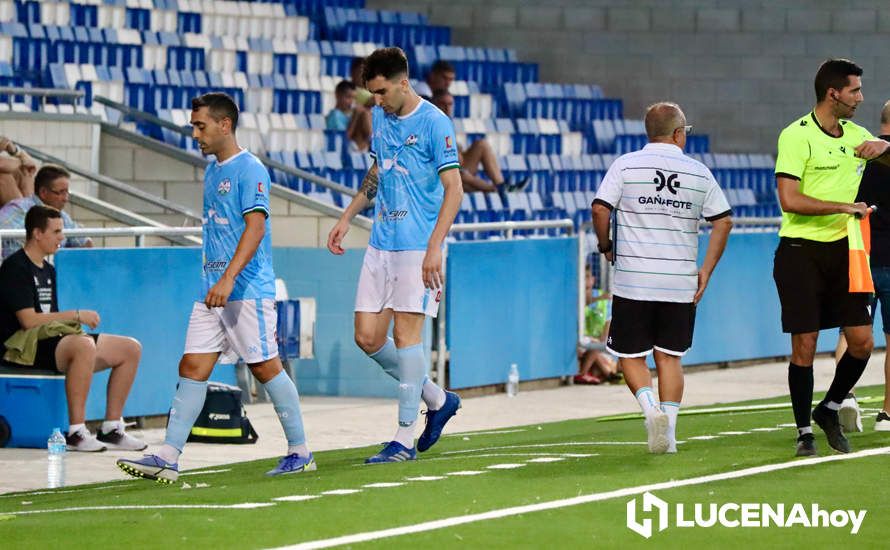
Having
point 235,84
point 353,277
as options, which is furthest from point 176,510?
point 235,84

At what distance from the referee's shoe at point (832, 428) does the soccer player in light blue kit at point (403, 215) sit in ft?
7.02

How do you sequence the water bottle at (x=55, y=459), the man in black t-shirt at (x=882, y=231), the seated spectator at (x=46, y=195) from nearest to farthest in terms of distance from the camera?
the water bottle at (x=55, y=459)
the man in black t-shirt at (x=882, y=231)
the seated spectator at (x=46, y=195)

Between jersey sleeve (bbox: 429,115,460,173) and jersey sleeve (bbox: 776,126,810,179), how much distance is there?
5.51 ft

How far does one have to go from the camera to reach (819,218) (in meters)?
9.29

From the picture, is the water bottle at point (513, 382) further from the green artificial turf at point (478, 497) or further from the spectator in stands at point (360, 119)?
the spectator in stands at point (360, 119)

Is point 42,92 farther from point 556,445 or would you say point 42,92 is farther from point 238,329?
point 238,329

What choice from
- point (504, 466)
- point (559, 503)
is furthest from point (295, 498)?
point (504, 466)

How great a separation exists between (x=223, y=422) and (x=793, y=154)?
13.8ft

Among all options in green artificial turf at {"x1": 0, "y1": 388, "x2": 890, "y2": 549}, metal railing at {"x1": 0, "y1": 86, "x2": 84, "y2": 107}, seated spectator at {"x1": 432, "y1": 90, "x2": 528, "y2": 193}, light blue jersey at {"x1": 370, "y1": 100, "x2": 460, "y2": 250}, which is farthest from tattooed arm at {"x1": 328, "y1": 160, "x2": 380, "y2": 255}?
seated spectator at {"x1": 432, "y1": 90, "x2": 528, "y2": 193}

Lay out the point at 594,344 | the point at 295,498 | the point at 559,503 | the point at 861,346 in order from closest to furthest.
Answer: the point at 559,503
the point at 295,498
the point at 861,346
the point at 594,344

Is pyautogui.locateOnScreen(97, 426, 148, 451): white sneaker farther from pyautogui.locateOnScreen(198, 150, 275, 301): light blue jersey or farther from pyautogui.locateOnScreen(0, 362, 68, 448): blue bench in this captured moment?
pyautogui.locateOnScreen(198, 150, 275, 301): light blue jersey

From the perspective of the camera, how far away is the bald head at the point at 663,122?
9.29 metres

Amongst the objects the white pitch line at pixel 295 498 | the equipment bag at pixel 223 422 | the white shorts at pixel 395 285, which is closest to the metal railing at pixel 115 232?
the equipment bag at pixel 223 422

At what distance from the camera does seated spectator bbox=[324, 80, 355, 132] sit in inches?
784
